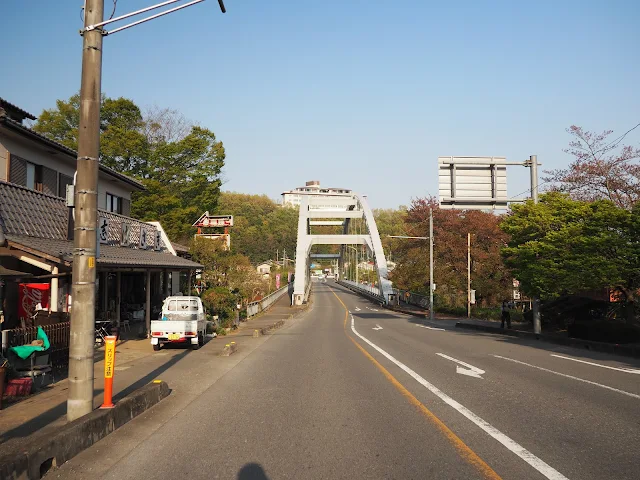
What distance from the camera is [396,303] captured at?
59.6m

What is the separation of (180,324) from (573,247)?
606 inches

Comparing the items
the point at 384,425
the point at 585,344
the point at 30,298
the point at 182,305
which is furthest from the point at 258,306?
the point at 384,425

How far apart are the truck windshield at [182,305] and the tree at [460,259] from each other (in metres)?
29.8

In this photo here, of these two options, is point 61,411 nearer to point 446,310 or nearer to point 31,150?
point 31,150

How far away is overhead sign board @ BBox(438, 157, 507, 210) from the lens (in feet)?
72.2

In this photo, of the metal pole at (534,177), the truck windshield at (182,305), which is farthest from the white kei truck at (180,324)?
the metal pole at (534,177)

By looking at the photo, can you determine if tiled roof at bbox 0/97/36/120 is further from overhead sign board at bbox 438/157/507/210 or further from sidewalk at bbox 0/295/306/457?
overhead sign board at bbox 438/157/507/210

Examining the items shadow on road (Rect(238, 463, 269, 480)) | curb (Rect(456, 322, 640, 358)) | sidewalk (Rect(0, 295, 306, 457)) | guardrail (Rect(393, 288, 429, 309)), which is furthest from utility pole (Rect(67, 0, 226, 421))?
guardrail (Rect(393, 288, 429, 309))

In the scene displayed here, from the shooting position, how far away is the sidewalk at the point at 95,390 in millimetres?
7203

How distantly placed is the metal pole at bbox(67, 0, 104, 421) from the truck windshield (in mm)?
12401

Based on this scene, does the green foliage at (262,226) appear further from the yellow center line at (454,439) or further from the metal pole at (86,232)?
the metal pole at (86,232)

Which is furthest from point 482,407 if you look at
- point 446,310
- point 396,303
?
point 396,303

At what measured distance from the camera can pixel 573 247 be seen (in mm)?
20750

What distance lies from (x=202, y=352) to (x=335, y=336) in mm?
8240
